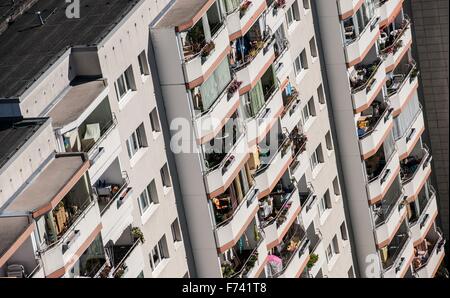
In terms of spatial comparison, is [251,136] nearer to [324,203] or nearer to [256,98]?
[256,98]

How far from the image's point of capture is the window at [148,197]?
37375mm

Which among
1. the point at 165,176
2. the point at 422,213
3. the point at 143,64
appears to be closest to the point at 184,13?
the point at 143,64

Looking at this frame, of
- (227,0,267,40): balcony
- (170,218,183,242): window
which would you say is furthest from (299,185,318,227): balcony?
(170,218,183,242): window

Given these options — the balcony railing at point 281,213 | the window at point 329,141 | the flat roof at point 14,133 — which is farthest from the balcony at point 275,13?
the flat roof at point 14,133

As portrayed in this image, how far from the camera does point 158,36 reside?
3706cm

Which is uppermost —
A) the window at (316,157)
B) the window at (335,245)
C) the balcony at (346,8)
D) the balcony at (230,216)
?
the balcony at (346,8)

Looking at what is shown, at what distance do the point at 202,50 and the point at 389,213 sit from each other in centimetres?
1886

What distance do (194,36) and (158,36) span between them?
258cm

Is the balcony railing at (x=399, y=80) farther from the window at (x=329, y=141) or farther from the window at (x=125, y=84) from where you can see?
the window at (x=125, y=84)

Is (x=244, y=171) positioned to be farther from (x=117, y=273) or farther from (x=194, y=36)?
(x=117, y=273)

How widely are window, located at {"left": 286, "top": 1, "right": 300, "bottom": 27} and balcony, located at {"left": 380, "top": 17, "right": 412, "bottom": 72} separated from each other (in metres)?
6.51

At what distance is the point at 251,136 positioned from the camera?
141 ft

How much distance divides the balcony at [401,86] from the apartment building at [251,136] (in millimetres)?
4269
